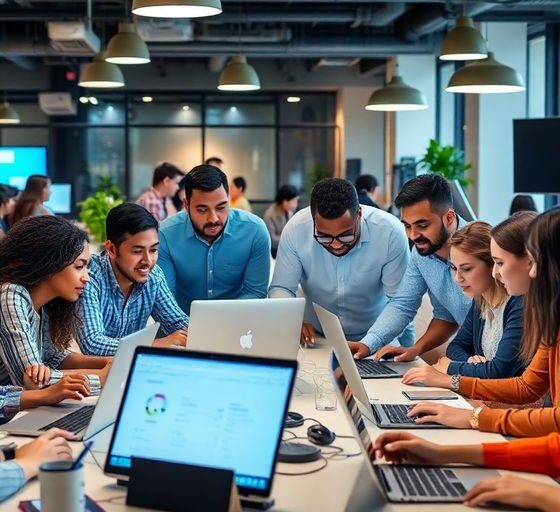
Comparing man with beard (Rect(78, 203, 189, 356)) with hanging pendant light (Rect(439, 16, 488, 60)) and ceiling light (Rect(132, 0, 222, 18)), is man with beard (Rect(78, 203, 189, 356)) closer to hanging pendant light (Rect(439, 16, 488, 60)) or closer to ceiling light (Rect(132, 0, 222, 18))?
ceiling light (Rect(132, 0, 222, 18))

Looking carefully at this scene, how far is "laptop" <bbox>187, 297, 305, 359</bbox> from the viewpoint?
321 centimetres

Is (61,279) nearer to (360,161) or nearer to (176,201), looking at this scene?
(176,201)

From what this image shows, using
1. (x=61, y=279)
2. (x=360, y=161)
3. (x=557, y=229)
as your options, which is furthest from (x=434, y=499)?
(x=360, y=161)

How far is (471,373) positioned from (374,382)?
1.13 ft

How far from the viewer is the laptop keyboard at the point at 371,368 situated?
Result: 3771 millimetres

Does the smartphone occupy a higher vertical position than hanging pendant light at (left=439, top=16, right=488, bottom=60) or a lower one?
lower

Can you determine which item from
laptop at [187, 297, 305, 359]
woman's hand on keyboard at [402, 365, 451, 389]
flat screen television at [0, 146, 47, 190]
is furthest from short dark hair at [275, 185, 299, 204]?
laptop at [187, 297, 305, 359]

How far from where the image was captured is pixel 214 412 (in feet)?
6.95

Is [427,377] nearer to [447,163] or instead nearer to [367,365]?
[367,365]

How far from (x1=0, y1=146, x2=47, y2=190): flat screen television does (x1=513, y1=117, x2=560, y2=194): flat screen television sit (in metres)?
9.19

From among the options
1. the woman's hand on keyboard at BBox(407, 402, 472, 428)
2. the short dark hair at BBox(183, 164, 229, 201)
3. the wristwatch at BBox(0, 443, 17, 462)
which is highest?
the short dark hair at BBox(183, 164, 229, 201)

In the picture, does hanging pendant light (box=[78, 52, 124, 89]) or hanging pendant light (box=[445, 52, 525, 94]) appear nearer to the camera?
hanging pendant light (box=[445, 52, 525, 94])

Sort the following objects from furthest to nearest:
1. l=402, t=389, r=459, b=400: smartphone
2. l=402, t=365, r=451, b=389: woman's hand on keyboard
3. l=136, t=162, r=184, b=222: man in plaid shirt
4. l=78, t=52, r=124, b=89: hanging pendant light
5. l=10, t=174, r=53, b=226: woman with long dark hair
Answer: l=10, t=174, r=53, b=226: woman with long dark hair, l=136, t=162, r=184, b=222: man in plaid shirt, l=78, t=52, r=124, b=89: hanging pendant light, l=402, t=365, r=451, b=389: woman's hand on keyboard, l=402, t=389, r=459, b=400: smartphone

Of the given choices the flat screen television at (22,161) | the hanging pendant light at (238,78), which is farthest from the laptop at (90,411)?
the flat screen television at (22,161)
